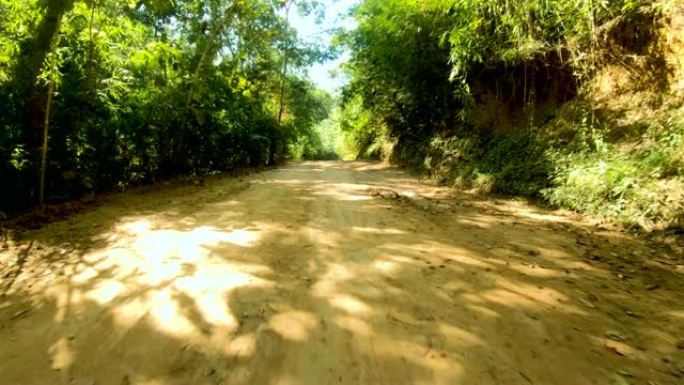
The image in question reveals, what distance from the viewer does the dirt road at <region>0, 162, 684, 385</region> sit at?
8.16 ft

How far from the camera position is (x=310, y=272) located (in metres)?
3.78

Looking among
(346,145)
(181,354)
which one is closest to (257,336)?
(181,354)

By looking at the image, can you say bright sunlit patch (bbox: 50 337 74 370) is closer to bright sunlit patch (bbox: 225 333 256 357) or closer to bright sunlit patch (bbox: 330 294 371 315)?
bright sunlit patch (bbox: 225 333 256 357)

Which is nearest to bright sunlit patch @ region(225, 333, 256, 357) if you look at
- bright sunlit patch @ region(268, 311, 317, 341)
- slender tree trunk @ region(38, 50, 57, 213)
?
bright sunlit patch @ region(268, 311, 317, 341)

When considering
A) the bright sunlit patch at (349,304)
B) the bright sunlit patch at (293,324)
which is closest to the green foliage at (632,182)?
the bright sunlit patch at (349,304)

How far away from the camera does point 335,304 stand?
3182mm

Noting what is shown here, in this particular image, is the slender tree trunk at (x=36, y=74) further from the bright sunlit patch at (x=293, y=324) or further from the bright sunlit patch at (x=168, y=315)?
the bright sunlit patch at (x=293, y=324)

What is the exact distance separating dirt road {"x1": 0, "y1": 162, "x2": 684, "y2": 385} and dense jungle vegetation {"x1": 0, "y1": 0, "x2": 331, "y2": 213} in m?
1.51

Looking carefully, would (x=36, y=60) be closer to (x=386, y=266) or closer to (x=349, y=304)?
(x=386, y=266)

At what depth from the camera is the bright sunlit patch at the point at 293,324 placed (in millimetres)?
2781

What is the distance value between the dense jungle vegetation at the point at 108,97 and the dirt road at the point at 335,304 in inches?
59.5

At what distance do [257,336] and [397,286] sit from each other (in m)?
1.24

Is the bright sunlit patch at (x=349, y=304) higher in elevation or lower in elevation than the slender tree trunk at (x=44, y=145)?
lower

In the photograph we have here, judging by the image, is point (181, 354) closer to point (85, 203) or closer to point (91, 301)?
point (91, 301)
